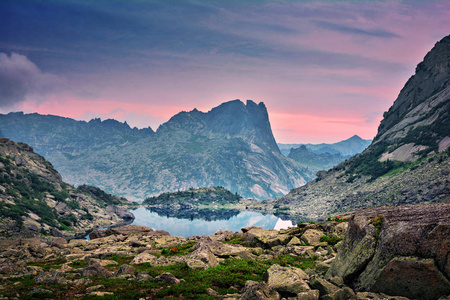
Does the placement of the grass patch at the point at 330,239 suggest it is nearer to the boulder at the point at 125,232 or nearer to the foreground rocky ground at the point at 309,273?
the foreground rocky ground at the point at 309,273

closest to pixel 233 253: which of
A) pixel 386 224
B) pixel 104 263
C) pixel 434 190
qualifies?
pixel 104 263

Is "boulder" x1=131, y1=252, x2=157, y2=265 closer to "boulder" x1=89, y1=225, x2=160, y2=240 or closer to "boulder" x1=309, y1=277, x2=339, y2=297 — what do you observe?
"boulder" x1=309, y1=277, x2=339, y2=297

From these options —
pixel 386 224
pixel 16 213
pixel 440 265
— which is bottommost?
pixel 16 213

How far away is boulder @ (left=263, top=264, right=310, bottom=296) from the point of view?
18.8 metres

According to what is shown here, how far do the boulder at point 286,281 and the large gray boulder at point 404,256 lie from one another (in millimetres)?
3373

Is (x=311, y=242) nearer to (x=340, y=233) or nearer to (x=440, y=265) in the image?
(x=340, y=233)

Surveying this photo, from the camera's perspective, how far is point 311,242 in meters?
37.0

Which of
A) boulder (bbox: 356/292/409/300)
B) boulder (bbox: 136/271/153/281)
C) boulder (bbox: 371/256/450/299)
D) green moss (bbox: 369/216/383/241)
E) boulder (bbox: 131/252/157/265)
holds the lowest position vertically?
boulder (bbox: 131/252/157/265)

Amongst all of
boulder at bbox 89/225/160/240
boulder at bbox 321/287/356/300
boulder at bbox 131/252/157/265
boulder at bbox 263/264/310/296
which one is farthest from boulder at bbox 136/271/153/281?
boulder at bbox 89/225/160/240

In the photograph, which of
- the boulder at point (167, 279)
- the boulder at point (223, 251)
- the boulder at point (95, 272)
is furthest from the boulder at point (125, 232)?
the boulder at point (167, 279)

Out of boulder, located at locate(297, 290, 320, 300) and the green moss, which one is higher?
the green moss

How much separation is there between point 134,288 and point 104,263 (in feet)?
48.9

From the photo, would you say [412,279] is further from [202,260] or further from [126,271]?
[126,271]

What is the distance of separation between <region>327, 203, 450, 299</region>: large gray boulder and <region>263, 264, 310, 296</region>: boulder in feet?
11.1
